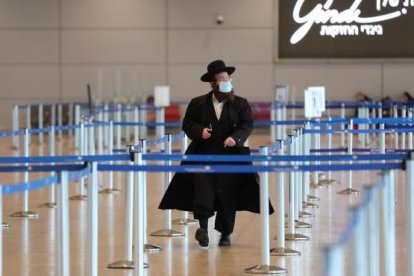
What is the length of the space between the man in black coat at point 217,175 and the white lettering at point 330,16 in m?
21.4

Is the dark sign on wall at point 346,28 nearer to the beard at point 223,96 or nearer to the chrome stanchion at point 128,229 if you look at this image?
the beard at point 223,96

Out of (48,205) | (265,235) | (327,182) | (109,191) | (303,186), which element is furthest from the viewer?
(327,182)

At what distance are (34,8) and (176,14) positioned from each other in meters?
4.17

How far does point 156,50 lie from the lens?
32.8 m

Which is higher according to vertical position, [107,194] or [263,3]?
[263,3]

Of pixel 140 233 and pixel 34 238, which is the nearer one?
pixel 140 233

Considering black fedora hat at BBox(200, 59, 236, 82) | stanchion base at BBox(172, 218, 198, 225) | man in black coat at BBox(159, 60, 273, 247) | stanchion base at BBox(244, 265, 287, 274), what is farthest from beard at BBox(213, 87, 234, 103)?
stanchion base at BBox(172, 218, 198, 225)

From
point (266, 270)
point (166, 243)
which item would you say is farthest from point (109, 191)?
point (266, 270)

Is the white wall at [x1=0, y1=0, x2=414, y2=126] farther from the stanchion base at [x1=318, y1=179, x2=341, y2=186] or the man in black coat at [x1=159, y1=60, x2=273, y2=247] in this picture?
the man in black coat at [x1=159, y1=60, x2=273, y2=247]

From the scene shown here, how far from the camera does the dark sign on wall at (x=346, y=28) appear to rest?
106 ft

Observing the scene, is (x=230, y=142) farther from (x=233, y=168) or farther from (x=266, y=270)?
(x=233, y=168)

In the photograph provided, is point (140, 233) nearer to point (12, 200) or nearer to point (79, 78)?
point (12, 200)

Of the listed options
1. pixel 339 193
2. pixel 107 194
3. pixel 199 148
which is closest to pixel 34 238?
pixel 199 148

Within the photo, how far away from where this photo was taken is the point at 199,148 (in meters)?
11.1
